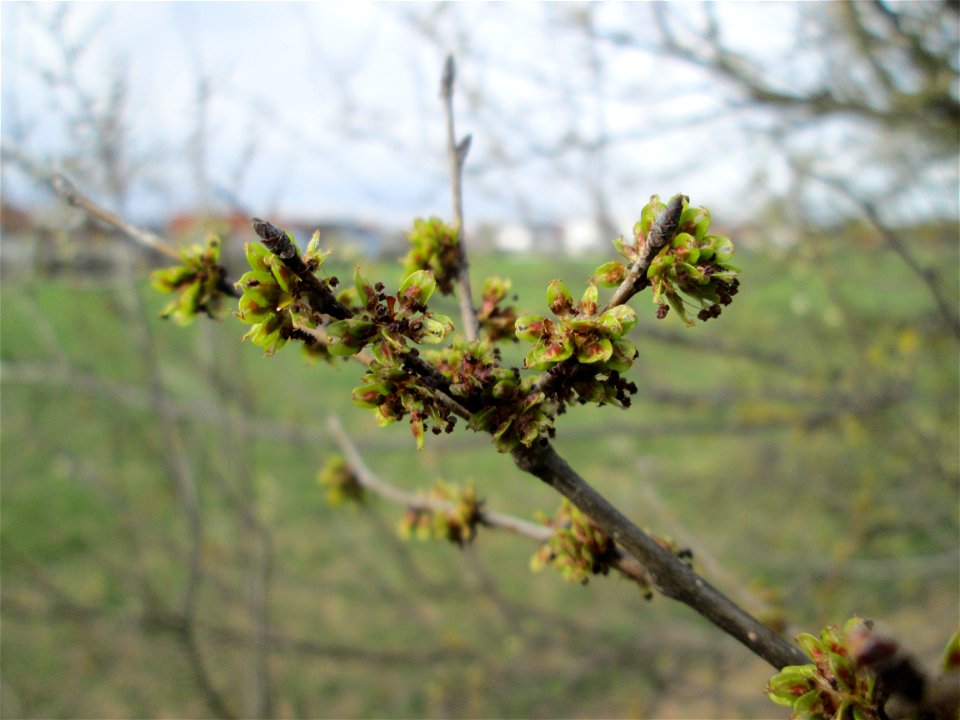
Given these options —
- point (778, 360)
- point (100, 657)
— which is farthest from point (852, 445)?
point (100, 657)

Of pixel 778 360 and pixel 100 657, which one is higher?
pixel 778 360

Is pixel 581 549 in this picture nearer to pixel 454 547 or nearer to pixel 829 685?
pixel 829 685

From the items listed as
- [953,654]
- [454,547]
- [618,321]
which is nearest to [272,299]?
[618,321]

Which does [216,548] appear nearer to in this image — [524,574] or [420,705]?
[420,705]

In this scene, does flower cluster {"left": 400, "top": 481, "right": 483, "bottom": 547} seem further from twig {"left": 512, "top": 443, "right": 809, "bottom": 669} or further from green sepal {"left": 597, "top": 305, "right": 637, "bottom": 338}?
green sepal {"left": 597, "top": 305, "right": 637, "bottom": 338}

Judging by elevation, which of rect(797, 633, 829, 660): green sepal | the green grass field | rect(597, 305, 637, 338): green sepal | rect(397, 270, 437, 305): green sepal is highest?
the green grass field

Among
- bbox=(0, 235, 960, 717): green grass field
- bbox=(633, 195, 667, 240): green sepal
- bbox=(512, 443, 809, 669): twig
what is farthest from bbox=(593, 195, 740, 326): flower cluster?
A: bbox=(0, 235, 960, 717): green grass field
